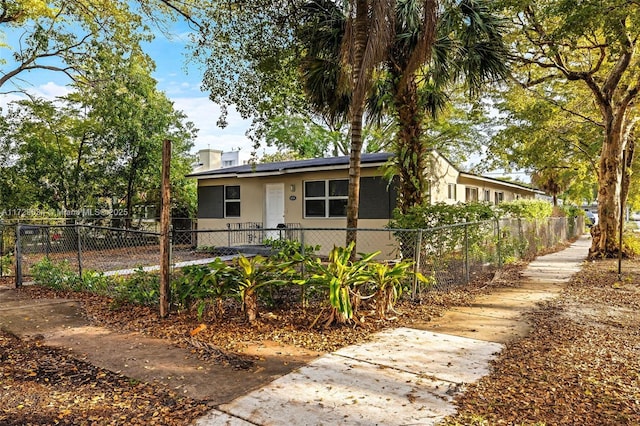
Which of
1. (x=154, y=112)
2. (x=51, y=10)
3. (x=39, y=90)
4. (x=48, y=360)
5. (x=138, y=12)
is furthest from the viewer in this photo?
(x=154, y=112)

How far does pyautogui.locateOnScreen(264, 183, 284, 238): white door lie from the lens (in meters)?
14.5

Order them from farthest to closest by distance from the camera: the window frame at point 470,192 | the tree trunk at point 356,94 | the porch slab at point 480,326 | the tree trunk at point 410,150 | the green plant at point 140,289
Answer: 1. the window frame at point 470,192
2. the tree trunk at point 410,150
3. the tree trunk at point 356,94
4. the green plant at point 140,289
5. the porch slab at point 480,326

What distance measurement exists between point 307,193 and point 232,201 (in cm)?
332

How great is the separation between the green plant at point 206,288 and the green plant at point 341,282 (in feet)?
3.21

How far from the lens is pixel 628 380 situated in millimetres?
3469

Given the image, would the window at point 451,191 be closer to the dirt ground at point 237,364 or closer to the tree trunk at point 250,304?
the dirt ground at point 237,364

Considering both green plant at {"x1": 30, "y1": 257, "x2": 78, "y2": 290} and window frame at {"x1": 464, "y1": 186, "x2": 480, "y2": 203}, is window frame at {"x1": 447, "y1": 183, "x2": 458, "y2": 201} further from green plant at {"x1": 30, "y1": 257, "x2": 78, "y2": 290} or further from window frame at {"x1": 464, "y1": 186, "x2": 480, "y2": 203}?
green plant at {"x1": 30, "y1": 257, "x2": 78, "y2": 290}

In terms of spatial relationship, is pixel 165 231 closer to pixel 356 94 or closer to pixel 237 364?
pixel 237 364

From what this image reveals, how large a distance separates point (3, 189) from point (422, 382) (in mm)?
17373

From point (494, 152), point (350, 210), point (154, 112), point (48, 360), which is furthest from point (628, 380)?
point (154, 112)

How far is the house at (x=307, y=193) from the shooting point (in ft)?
40.1

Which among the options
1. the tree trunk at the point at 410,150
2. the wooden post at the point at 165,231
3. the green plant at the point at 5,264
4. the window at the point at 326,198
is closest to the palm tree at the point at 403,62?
the tree trunk at the point at 410,150

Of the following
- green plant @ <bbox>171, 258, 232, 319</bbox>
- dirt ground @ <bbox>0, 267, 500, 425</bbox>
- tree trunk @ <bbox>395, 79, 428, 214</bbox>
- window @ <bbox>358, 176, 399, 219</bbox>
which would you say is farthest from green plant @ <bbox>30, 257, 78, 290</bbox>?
window @ <bbox>358, 176, 399, 219</bbox>

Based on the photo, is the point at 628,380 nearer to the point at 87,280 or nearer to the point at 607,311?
the point at 607,311
